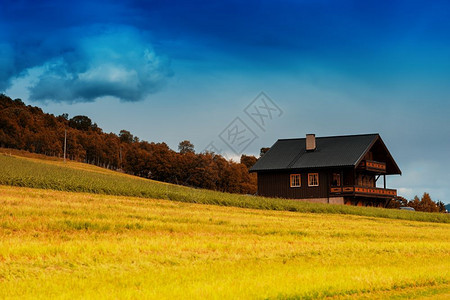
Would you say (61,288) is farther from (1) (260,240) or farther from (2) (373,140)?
(2) (373,140)

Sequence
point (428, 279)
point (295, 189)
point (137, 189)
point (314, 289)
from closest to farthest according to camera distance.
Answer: point (314, 289) < point (428, 279) < point (137, 189) < point (295, 189)

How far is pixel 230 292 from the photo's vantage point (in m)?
11.0

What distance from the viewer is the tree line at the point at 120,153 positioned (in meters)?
111

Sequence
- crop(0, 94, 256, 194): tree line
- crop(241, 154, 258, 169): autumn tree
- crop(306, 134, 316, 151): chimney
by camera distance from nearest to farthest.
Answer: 1. crop(306, 134, 316, 151): chimney
2. crop(0, 94, 256, 194): tree line
3. crop(241, 154, 258, 169): autumn tree

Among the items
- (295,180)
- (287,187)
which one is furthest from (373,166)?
(287,187)

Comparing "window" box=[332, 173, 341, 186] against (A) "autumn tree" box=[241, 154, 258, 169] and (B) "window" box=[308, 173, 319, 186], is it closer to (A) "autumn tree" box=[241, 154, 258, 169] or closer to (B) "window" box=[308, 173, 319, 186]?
(B) "window" box=[308, 173, 319, 186]

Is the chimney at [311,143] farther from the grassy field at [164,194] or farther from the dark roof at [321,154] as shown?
the grassy field at [164,194]

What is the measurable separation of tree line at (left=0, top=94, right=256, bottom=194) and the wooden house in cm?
4457

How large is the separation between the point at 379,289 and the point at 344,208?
35253 millimetres

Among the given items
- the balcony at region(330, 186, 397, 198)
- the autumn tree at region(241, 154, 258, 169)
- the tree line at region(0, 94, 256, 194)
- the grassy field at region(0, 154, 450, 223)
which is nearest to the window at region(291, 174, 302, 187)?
the balcony at region(330, 186, 397, 198)

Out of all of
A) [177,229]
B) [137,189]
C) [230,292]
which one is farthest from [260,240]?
[137,189]

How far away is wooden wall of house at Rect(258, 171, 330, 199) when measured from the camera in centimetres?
5969

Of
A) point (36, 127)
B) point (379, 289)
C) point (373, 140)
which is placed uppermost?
point (36, 127)

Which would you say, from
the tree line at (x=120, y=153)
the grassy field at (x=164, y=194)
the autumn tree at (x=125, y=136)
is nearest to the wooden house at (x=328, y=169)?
the grassy field at (x=164, y=194)
